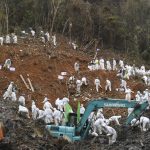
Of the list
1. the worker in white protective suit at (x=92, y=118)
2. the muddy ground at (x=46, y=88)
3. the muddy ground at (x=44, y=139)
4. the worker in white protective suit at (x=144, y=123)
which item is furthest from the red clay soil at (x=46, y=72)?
the worker in white protective suit at (x=144, y=123)

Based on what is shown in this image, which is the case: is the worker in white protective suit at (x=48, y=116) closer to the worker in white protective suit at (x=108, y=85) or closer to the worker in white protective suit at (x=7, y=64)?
the worker in white protective suit at (x=108, y=85)

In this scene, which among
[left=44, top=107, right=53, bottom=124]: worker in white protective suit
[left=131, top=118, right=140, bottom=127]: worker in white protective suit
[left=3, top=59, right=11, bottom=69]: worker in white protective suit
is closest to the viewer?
[left=131, top=118, right=140, bottom=127]: worker in white protective suit

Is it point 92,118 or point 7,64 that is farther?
point 7,64

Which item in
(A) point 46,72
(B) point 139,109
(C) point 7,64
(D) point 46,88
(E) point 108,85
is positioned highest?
(C) point 7,64

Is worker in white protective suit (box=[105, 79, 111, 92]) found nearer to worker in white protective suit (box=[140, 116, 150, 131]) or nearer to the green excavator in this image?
worker in white protective suit (box=[140, 116, 150, 131])

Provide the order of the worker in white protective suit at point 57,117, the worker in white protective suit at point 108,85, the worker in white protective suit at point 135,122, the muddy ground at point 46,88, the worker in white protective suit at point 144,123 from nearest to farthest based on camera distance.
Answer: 1. the muddy ground at point 46,88
2. the worker in white protective suit at point 144,123
3. the worker in white protective suit at point 135,122
4. the worker in white protective suit at point 57,117
5. the worker in white protective suit at point 108,85

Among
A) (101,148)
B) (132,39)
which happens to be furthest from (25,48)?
(101,148)

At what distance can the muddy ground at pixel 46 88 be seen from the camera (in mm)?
18859

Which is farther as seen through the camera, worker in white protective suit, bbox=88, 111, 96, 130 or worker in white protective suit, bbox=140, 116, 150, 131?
worker in white protective suit, bbox=140, 116, 150, 131

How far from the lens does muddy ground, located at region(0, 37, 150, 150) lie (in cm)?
1886

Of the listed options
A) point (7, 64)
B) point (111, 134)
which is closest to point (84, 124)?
point (111, 134)

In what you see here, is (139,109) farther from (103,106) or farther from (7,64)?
(7,64)

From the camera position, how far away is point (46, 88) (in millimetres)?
32438

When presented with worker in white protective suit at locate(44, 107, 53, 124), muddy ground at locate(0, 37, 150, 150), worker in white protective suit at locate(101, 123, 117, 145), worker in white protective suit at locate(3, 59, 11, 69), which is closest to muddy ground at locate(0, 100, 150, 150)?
muddy ground at locate(0, 37, 150, 150)
